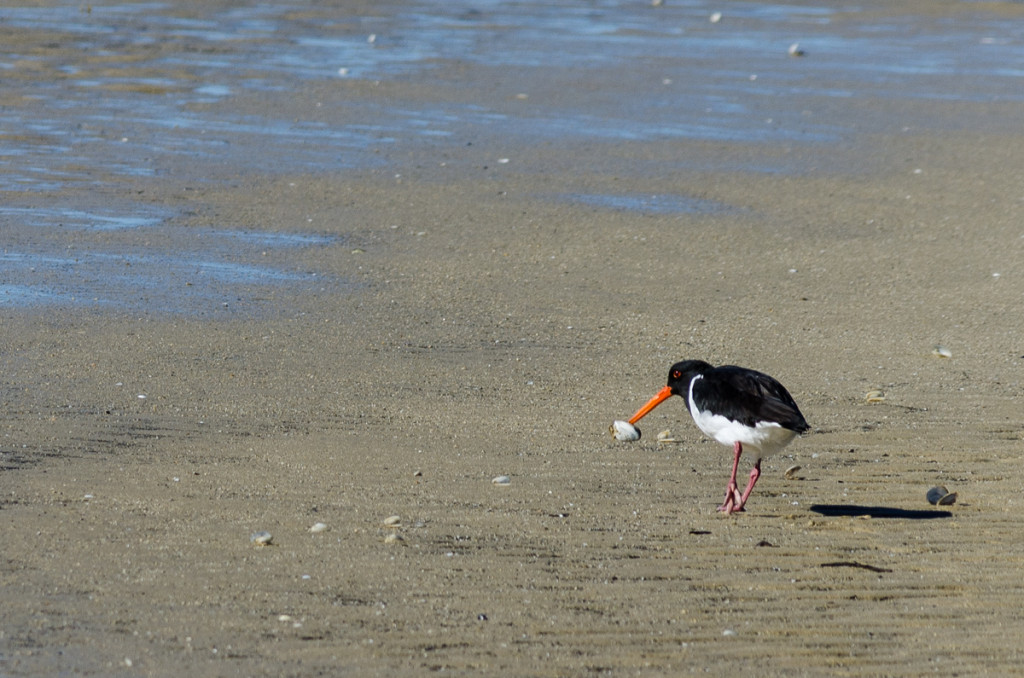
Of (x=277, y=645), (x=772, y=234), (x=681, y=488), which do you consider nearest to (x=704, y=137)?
(x=772, y=234)

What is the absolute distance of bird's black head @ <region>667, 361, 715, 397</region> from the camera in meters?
6.14

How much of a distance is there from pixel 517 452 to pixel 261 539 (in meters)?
1.51

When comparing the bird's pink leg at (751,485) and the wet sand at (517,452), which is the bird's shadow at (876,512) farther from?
the bird's pink leg at (751,485)

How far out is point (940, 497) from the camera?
5777mm

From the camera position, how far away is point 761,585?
493cm

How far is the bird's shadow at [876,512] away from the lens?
566 centimetres

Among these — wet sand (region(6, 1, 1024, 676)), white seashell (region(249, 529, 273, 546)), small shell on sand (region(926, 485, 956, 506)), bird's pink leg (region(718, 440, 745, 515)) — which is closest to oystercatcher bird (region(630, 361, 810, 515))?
bird's pink leg (region(718, 440, 745, 515))

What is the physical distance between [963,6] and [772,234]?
17669mm

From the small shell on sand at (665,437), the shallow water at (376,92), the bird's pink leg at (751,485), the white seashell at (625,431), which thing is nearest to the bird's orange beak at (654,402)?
the white seashell at (625,431)

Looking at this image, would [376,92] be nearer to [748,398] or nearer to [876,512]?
[748,398]

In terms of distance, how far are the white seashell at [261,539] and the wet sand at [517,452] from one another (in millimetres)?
46

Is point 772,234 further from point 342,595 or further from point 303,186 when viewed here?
point 342,595

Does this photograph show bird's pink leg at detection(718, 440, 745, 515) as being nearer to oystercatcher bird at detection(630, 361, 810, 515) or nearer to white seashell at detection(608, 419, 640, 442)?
oystercatcher bird at detection(630, 361, 810, 515)

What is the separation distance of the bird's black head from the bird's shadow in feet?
2.46
